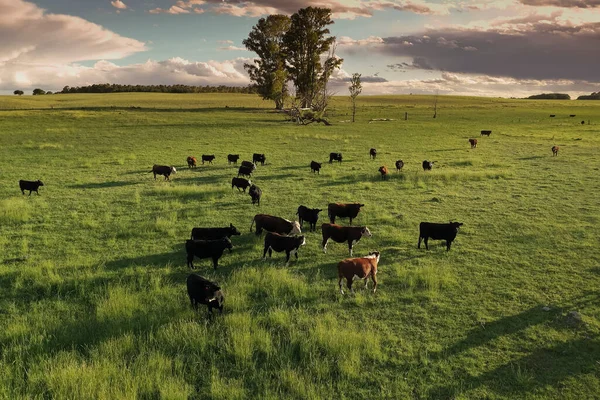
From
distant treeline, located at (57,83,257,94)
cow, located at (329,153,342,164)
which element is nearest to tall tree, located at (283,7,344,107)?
cow, located at (329,153,342,164)

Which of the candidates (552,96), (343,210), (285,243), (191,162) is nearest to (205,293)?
(285,243)

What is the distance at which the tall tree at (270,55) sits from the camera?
6956 cm

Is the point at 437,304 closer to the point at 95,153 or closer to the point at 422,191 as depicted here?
the point at 422,191

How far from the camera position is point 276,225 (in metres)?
12.4

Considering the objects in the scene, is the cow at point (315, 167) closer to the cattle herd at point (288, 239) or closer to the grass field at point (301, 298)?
the grass field at point (301, 298)

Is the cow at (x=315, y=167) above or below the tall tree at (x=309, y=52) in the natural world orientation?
below

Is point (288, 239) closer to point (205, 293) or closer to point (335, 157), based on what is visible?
point (205, 293)

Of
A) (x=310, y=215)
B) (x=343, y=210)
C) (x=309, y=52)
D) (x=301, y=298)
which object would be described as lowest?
(x=301, y=298)

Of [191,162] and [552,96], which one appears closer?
[191,162]

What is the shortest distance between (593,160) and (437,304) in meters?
28.2

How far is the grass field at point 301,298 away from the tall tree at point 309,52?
48.7 m

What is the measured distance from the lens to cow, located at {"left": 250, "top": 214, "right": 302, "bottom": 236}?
1231 cm

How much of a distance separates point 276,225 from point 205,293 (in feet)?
15.9

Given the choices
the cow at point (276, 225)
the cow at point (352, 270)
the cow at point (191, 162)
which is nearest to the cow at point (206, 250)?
the cow at point (276, 225)
